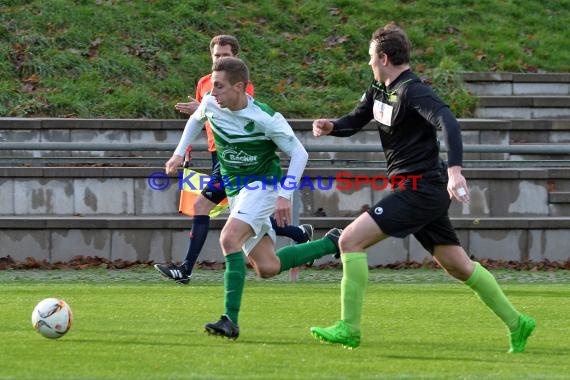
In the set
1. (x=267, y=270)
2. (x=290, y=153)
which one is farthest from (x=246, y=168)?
(x=267, y=270)

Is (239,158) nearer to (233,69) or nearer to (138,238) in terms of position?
(233,69)

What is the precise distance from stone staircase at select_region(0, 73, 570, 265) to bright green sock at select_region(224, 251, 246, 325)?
234 inches

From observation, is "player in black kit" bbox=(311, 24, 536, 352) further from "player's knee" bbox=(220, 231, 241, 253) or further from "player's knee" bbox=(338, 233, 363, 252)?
"player's knee" bbox=(220, 231, 241, 253)

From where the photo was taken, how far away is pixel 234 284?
7.71 metres

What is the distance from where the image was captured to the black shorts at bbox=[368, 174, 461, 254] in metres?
7.37

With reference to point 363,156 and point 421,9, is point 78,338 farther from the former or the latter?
point 421,9

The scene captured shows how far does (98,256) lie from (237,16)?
7.19 metres

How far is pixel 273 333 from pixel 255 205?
846 mm

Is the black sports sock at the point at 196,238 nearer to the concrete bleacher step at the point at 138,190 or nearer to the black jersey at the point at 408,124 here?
the concrete bleacher step at the point at 138,190

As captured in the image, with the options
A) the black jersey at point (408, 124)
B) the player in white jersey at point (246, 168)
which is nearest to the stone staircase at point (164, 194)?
the player in white jersey at point (246, 168)

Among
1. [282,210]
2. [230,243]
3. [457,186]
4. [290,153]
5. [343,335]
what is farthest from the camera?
[290,153]

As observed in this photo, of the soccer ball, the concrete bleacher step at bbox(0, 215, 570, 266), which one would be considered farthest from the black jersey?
the concrete bleacher step at bbox(0, 215, 570, 266)

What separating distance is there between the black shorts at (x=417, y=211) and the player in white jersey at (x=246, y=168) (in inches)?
25.0

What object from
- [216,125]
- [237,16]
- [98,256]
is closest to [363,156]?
[98,256]
